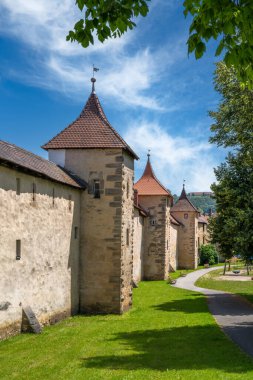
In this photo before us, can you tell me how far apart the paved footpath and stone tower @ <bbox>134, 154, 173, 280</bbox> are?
7374 millimetres

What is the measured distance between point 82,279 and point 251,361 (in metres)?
11.4

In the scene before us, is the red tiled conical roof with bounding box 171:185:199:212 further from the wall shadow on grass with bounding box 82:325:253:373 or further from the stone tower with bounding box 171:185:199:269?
the wall shadow on grass with bounding box 82:325:253:373

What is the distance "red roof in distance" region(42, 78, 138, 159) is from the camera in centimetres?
2319

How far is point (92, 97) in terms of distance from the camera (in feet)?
83.9

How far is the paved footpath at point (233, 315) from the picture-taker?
1650cm

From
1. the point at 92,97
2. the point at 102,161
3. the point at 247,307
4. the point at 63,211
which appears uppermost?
the point at 92,97

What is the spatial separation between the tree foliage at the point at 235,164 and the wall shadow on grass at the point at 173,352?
8343 millimetres

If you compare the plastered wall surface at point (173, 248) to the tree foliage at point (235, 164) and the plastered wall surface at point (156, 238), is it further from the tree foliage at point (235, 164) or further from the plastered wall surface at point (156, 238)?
the tree foliage at point (235, 164)

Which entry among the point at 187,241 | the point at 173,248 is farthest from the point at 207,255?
the point at 173,248

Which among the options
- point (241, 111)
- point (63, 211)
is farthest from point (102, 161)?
point (241, 111)

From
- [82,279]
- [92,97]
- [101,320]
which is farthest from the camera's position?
[92,97]

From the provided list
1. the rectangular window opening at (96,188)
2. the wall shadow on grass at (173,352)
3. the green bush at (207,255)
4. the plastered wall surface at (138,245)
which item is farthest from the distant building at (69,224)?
the green bush at (207,255)

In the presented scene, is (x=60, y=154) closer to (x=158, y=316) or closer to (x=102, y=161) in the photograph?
(x=102, y=161)

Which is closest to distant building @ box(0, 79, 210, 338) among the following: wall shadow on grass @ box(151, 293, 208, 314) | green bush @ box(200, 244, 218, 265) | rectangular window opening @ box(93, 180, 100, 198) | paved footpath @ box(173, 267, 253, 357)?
rectangular window opening @ box(93, 180, 100, 198)
